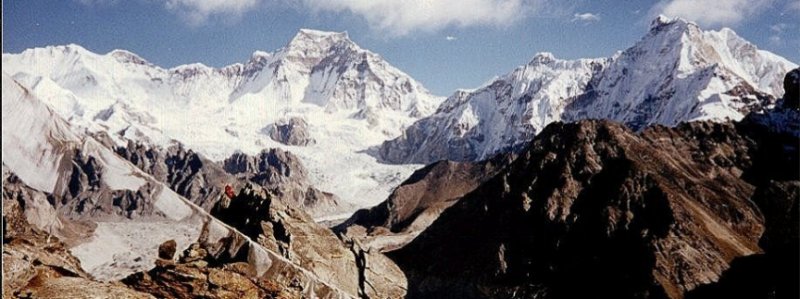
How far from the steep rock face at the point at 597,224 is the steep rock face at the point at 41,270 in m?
52.6

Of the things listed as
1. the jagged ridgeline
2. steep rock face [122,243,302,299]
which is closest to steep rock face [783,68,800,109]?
the jagged ridgeline

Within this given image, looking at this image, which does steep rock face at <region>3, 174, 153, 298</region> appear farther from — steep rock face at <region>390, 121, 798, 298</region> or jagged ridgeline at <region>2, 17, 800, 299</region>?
steep rock face at <region>390, 121, 798, 298</region>

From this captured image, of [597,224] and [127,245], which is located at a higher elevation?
[597,224]

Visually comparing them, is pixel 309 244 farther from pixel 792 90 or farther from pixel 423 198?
pixel 423 198

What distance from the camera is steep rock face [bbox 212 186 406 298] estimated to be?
37.6m

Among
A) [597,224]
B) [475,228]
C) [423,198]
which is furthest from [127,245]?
[423,198]

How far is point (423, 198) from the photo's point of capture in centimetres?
16475

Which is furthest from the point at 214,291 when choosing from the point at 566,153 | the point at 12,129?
the point at 566,153

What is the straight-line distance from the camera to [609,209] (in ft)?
229

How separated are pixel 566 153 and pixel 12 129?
266 feet

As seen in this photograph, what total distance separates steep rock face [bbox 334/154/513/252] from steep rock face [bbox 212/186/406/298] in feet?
251

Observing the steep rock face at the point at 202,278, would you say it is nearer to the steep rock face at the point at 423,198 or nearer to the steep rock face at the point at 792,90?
the steep rock face at the point at 792,90

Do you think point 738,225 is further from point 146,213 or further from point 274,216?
point 146,213

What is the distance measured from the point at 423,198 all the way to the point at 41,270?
515ft
